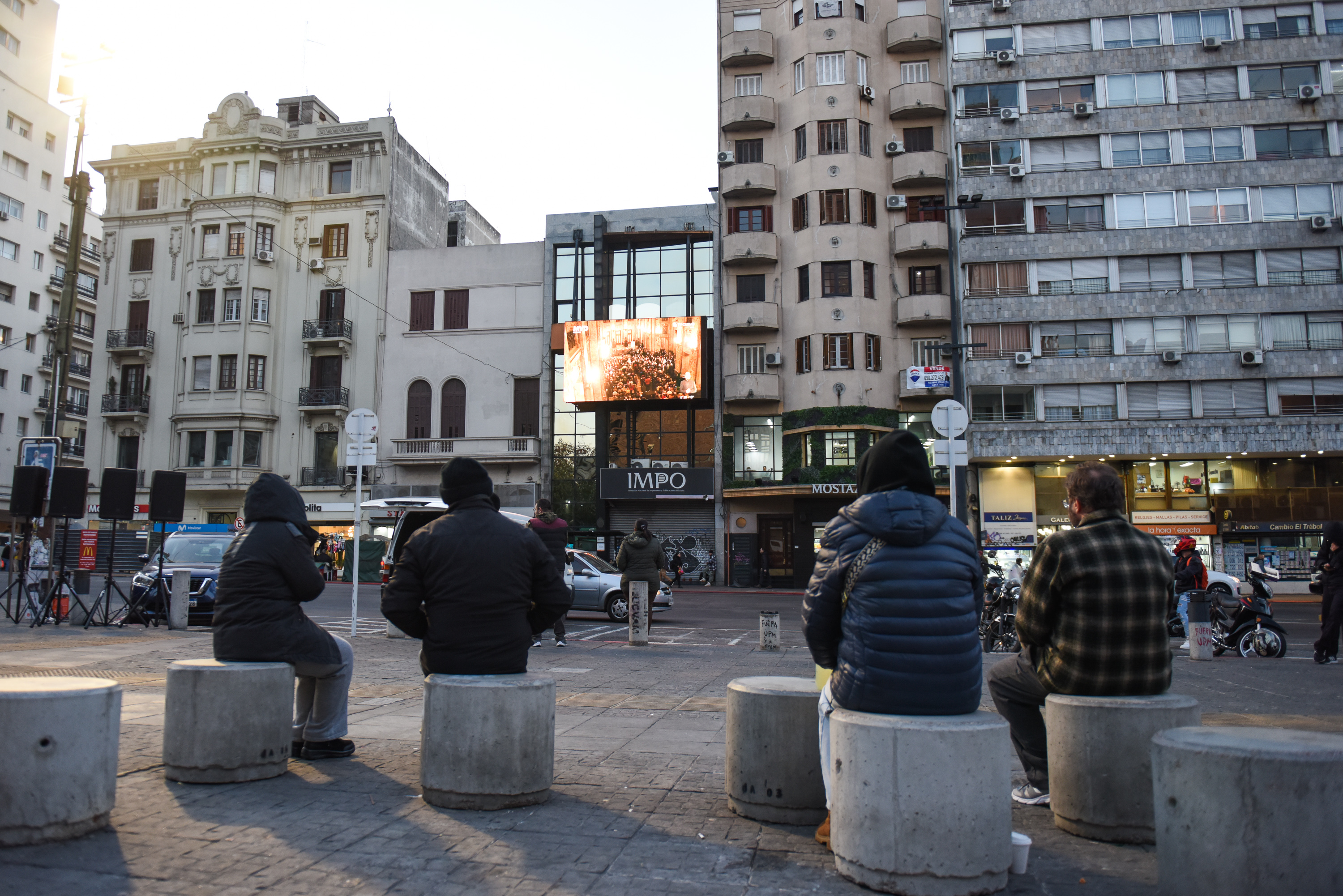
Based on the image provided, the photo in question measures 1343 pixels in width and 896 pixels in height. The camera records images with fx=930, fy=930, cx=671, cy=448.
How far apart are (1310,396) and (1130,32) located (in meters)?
15.6

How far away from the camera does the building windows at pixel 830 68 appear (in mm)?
37969

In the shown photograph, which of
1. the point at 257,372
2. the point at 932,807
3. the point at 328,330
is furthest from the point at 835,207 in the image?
the point at 932,807

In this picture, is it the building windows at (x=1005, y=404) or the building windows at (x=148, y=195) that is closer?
the building windows at (x=1005, y=404)

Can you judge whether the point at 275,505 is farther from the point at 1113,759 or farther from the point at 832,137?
the point at 832,137

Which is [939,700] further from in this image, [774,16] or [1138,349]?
[774,16]

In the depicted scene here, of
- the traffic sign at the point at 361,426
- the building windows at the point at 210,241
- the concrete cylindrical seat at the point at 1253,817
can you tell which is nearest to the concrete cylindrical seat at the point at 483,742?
the concrete cylindrical seat at the point at 1253,817

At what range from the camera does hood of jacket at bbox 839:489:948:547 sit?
359cm

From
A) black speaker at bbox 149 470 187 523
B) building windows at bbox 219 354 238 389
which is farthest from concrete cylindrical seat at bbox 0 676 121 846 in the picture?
building windows at bbox 219 354 238 389

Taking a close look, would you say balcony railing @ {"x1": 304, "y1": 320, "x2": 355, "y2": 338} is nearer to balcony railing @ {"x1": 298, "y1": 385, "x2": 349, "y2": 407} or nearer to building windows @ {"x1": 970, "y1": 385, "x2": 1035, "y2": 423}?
balcony railing @ {"x1": 298, "y1": 385, "x2": 349, "y2": 407}

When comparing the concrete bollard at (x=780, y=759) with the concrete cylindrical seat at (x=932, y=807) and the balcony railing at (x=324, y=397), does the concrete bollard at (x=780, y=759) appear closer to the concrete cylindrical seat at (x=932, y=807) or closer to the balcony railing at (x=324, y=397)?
the concrete cylindrical seat at (x=932, y=807)

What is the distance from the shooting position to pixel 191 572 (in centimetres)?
1620

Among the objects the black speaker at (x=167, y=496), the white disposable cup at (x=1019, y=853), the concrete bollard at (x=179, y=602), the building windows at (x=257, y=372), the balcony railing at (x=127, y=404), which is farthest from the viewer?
the balcony railing at (x=127, y=404)

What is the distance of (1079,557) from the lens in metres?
4.25

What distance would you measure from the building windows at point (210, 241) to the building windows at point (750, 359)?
24.2 meters
